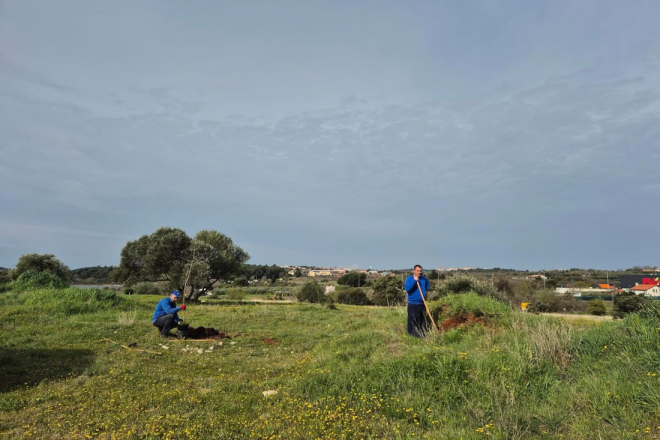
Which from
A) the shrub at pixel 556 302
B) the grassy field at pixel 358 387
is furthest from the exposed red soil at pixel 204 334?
the shrub at pixel 556 302

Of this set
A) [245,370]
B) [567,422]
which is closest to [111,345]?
[245,370]

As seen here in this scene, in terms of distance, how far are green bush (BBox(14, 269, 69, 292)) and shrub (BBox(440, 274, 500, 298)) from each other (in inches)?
796

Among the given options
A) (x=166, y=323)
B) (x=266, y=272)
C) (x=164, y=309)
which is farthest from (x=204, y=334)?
(x=266, y=272)

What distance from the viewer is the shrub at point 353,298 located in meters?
50.2

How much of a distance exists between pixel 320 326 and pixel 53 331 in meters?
9.28

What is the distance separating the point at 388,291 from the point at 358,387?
44.4 meters

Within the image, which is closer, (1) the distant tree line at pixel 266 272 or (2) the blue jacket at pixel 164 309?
(2) the blue jacket at pixel 164 309

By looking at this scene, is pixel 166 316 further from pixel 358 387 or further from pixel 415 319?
pixel 358 387

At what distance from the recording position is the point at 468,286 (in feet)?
65.8

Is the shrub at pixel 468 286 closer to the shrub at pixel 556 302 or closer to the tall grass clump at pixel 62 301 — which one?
the tall grass clump at pixel 62 301

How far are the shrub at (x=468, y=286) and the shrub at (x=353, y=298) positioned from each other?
28303 mm

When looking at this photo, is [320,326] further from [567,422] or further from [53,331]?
[567,422]

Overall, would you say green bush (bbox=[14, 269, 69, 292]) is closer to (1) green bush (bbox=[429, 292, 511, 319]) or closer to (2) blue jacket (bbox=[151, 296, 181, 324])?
(2) blue jacket (bbox=[151, 296, 181, 324])

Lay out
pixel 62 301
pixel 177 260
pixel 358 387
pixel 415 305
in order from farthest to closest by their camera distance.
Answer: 1. pixel 177 260
2. pixel 62 301
3. pixel 415 305
4. pixel 358 387
